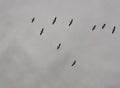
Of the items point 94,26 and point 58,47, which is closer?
point 94,26

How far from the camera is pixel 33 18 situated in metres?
168

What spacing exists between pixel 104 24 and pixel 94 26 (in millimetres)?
5507

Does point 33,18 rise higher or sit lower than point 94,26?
higher

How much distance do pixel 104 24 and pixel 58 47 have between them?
27.4 meters

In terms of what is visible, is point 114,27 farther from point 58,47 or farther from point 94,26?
point 58,47

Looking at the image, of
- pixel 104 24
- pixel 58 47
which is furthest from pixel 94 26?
pixel 58 47

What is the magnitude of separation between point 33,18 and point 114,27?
4005 cm

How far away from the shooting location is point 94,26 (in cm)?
16425

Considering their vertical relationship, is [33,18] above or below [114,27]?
above

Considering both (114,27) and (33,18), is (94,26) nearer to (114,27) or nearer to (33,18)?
(114,27)

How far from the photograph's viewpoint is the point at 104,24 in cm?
16612

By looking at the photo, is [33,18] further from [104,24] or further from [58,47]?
[104,24]

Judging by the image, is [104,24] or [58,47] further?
[58,47]

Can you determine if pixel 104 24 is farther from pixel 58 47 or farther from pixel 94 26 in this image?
pixel 58 47
